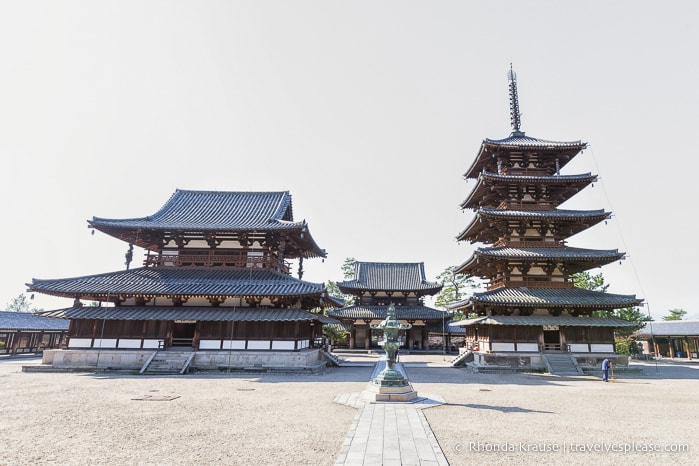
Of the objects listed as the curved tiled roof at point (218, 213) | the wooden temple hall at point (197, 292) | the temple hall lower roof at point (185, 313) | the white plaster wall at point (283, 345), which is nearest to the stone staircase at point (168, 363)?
the wooden temple hall at point (197, 292)

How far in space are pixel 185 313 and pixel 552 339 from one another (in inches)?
1044

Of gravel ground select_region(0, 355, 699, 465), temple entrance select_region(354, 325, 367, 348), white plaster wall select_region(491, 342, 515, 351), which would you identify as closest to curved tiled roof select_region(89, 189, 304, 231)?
gravel ground select_region(0, 355, 699, 465)

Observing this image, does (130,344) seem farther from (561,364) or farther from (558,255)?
(558,255)

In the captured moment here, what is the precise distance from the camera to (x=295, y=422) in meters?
11.0

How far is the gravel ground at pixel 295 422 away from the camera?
26.8 ft

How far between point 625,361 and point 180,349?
3094 centimetres

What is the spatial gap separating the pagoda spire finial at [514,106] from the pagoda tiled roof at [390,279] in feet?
73.6

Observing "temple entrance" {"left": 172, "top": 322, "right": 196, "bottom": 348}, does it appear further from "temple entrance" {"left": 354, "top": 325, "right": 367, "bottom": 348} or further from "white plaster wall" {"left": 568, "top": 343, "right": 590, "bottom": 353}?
"white plaster wall" {"left": 568, "top": 343, "right": 590, "bottom": 353}

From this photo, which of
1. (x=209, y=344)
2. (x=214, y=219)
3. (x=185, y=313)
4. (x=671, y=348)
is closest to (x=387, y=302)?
(x=214, y=219)

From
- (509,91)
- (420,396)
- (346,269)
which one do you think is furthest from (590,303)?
(346,269)

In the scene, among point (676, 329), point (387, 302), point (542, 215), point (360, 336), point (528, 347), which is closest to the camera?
point (528, 347)

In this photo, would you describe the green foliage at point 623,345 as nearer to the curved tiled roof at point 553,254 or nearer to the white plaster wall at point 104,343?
the curved tiled roof at point 553,254

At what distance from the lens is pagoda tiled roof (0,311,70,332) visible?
35.3m

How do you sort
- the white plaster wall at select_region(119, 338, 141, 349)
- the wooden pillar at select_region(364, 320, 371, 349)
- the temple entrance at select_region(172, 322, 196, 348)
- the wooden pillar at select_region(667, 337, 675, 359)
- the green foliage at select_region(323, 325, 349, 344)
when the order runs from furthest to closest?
the green foliage at select_region(323, 325, 349, 344)
the wooden pillar at select_region(364, 320, 371, 349)
the wooden pillar at select_region(667, 337, 675, 359)
the temple entrance at select_region(172, 322, 196, 348)
the white plaster wall at select_region(119, 338, 141, 349)
